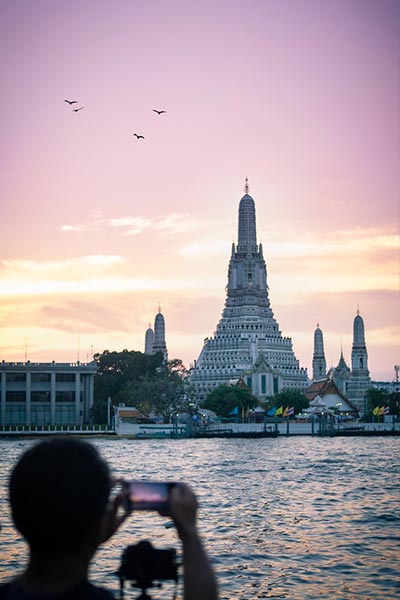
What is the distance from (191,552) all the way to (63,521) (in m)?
0.60

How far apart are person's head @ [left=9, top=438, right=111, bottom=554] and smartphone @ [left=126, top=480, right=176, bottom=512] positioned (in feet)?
1.38

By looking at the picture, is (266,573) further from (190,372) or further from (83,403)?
(190,372)

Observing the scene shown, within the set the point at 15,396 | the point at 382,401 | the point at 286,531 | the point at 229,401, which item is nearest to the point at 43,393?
the point at 15,396

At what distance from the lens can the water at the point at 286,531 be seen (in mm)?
22719

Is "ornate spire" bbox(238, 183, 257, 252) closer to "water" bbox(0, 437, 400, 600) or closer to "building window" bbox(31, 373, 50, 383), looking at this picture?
"building window" bbox(31, 373, 50, 383)

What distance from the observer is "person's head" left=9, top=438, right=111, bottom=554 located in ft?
14.5

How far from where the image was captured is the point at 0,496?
4341 cm

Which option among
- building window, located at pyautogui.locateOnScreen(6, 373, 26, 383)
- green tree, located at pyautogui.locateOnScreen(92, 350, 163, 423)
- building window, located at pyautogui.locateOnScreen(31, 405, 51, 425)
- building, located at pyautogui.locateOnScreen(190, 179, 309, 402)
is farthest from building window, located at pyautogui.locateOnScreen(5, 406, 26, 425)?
building, located at pyautogui.locateOnScreen(190, 179, 309, 402)

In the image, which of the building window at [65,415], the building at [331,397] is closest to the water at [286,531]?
the building window at [65,415]

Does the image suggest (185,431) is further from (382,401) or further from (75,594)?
(75,594)

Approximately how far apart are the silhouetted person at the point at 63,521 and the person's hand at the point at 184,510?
2.1 inches

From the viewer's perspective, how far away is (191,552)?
183 inches

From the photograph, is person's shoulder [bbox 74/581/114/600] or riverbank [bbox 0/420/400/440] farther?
riverbank [bbox 0/420/400/440]

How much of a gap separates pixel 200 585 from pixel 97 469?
672mm
